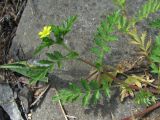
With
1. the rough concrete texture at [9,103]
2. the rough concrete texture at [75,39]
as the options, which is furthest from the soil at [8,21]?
the rough concrete texture at [9,103]

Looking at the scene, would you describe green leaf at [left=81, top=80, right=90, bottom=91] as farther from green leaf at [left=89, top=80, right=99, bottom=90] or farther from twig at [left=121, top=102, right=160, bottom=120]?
twig at [left=121, top=102, right=160, bottom=120]

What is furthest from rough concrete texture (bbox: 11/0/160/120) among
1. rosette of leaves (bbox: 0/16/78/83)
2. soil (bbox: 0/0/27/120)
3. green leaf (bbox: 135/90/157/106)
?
rosette of leaves (bbox: 0/16/78/83)

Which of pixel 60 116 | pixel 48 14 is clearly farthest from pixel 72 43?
pixel 60 116

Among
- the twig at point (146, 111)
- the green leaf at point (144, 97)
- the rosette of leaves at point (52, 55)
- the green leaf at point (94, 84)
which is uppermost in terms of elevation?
the rosette of leaves at point (52, 55)

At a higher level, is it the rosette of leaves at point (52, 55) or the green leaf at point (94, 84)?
the rosette of leaves at point (52, 55)

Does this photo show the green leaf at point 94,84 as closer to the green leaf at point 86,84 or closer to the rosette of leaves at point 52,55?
the green leaf at point 86,84

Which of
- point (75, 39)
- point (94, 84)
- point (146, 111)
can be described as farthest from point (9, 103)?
point (146, 111)
